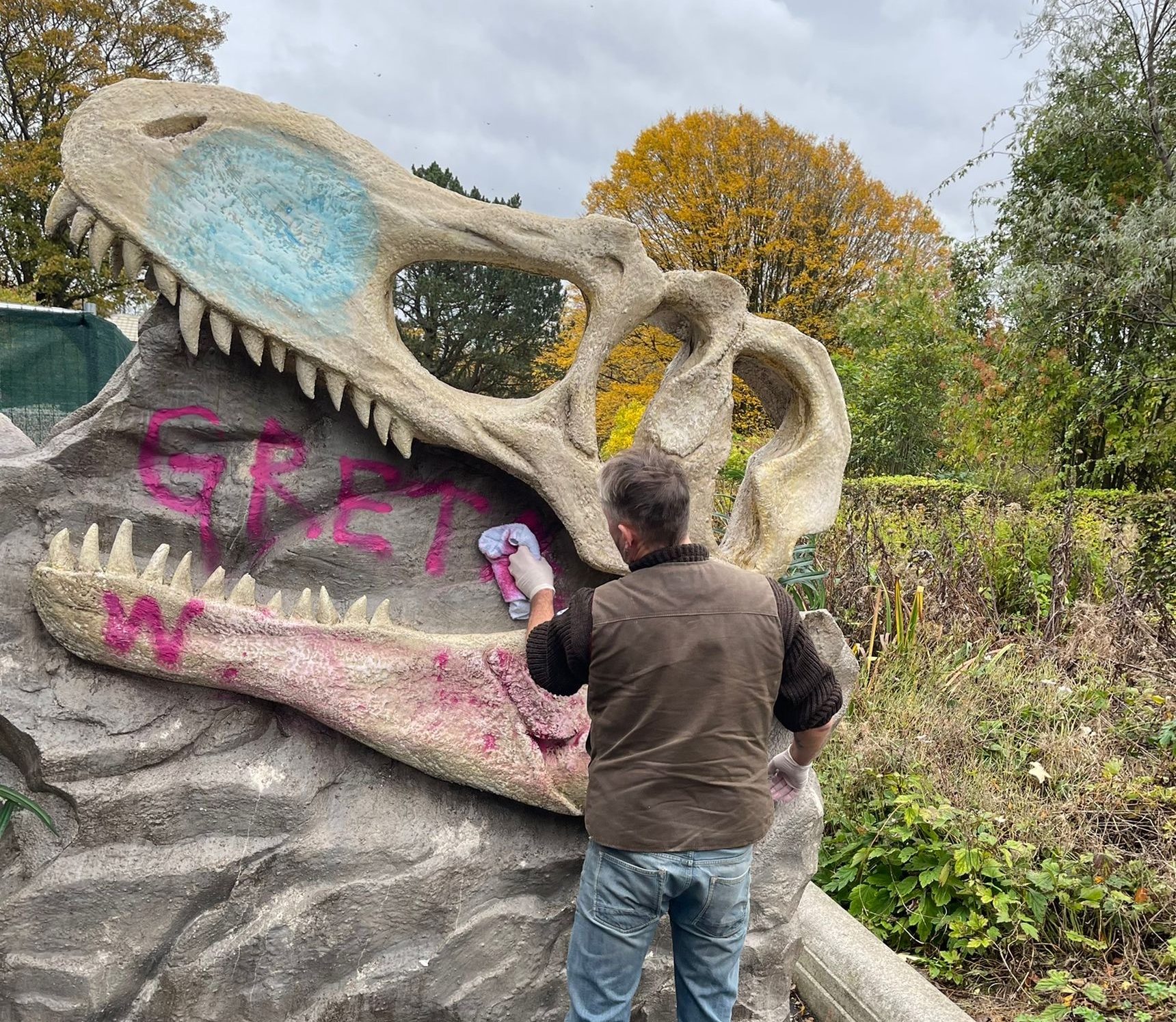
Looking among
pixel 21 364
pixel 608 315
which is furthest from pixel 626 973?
pixel 21 364

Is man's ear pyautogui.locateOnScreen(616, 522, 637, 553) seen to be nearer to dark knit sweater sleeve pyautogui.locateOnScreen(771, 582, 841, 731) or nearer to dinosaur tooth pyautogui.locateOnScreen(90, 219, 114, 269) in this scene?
dark knit sweater sleeve pyautogui.locateOnScreen(771, 582, 841, 731)

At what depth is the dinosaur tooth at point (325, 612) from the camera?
2.20 meters

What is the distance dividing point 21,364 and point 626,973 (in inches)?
220

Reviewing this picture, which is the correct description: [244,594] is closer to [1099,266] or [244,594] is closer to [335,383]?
[335,383]

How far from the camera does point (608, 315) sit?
2467 millimetres

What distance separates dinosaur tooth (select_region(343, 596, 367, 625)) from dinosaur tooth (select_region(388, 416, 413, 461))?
0.38 metres

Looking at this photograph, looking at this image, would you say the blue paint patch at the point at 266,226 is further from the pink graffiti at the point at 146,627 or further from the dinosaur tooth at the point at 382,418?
the pink graffiti at the point at 146,627

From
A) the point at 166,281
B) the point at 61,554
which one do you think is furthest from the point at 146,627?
the point at 166,281

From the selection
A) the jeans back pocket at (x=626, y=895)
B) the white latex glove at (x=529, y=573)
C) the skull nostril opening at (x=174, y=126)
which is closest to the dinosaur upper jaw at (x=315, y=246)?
the skull nostril opening at (x=174, y=126)

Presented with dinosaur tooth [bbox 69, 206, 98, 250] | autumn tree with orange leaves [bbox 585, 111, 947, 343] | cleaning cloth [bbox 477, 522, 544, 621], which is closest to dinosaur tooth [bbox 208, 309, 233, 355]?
dinosaur tooth [bbox 69, 206, 98, 250]

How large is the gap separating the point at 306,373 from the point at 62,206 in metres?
0.61

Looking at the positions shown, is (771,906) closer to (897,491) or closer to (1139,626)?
(1139,626)

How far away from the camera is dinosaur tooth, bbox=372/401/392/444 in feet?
7.31

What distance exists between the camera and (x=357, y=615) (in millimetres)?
2242
